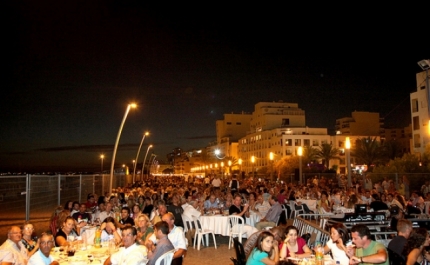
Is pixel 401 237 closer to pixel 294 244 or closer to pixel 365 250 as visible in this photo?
pixel 365 250

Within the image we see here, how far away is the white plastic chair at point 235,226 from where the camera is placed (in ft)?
40.1

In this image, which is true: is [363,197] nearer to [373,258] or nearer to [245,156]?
[373,258]

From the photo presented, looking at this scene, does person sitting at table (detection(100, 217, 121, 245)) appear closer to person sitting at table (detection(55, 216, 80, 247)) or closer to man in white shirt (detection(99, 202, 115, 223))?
person sitting at table (detection(55, 216, 80, 247))

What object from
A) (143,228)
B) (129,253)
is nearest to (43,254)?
(129,253)

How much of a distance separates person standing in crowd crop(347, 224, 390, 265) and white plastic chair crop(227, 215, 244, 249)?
6.23 meters

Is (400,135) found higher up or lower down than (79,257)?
higher up

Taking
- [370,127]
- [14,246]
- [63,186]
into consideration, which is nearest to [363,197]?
[63,186]

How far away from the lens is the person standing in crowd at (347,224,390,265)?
19.1ft

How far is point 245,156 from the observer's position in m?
96.3

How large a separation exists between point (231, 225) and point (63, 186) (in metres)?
8.10

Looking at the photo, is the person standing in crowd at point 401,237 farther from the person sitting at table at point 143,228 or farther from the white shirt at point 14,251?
the white shirt at point 14,251

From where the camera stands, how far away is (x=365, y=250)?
6.03m

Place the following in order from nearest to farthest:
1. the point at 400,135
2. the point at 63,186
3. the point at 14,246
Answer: the point at 14,246, the point at 63,186, the point at 400,135

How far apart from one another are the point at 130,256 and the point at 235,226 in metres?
6.62
